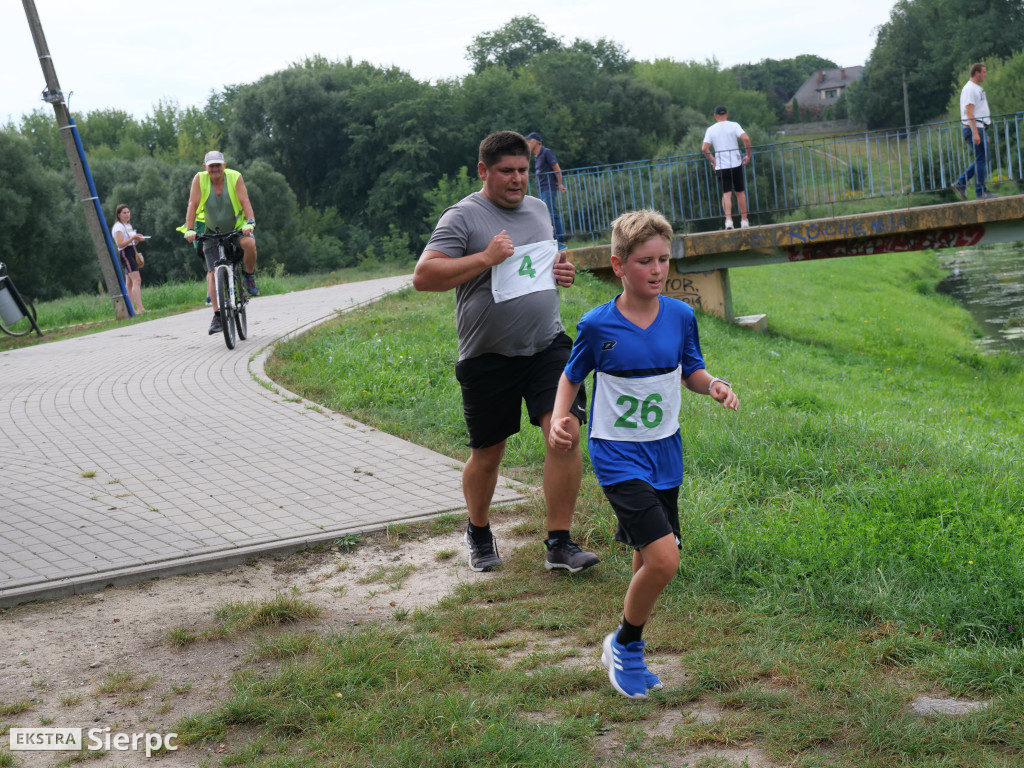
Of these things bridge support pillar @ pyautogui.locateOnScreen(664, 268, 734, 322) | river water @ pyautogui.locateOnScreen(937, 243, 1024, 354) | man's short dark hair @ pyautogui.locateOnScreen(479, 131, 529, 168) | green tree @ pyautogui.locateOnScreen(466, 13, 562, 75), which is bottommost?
river water @ pyautogui.locateOnScreen(937, 243, 1024, 354)

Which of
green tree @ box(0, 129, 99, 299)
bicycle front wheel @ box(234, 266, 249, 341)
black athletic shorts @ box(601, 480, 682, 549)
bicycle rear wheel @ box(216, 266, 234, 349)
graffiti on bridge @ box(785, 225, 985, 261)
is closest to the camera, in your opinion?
black athletic shorts @ box(601, 480, 682, 549)

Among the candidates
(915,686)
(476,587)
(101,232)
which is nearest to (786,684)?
(915,686)

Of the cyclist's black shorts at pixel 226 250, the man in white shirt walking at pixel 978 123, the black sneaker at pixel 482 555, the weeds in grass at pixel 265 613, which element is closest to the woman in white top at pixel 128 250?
the cyclist's black shorts at pixel 226 250

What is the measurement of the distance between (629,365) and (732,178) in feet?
45.4

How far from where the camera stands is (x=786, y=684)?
3.71 metres

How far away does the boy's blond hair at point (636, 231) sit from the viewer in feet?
12.1

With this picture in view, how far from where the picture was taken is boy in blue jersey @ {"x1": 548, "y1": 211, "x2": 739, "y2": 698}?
3656 millimetres

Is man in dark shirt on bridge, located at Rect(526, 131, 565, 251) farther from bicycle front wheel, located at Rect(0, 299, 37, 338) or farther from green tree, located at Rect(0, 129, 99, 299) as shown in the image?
green tree, located at Rect(0, 129, 99, 299)

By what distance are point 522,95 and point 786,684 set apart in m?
69.4

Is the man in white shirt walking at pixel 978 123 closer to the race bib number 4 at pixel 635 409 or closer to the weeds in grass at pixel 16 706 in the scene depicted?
the race bib number 4 at pixel 635 409

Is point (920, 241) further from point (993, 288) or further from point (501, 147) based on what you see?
point (993, 288)

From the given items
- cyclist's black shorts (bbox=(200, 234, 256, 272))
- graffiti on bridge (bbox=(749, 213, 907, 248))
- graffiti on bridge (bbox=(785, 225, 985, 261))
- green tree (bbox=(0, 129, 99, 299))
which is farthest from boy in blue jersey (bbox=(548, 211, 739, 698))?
green tree (bbox=(0, 129, 99, 299))

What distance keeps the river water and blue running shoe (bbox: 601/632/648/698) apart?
15.3 metres

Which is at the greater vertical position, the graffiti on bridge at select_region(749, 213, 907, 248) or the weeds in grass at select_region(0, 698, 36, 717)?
the weeds in grass at select_region(0, 698, 36, 717)
